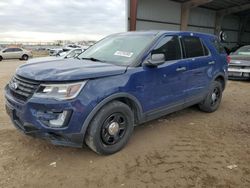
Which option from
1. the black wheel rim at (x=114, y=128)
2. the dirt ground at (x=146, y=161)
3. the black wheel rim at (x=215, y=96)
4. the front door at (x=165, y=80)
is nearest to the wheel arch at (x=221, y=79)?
the black wheel rim at (x=215, y=96)

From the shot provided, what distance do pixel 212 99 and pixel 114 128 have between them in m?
3.15

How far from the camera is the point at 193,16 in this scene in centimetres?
2178

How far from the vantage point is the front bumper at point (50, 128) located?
3.11m

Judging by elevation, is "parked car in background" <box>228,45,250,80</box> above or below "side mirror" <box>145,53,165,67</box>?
below

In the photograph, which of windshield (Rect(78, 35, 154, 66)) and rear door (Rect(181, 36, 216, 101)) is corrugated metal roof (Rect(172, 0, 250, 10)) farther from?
windshield (Rect(78, 35, 154, 66))

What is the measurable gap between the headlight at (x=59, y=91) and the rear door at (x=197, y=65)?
2506mm

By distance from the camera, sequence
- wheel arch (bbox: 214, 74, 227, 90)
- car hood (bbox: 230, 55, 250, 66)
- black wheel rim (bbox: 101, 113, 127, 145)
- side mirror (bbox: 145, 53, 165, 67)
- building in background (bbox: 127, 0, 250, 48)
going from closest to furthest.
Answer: black wheel rim (bbox: 101, 113, 127, 145) → side mirror (bbox: 145, 53, 165, 67) → wheel arch (bbox: 214, 74, 227, 90) → car hood (bbox: 230, 55, 250, 66) → building in background (bbox: 127, 0, 250, 48)

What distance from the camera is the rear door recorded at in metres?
4.88

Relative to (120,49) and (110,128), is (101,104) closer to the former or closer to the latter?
(110,128)

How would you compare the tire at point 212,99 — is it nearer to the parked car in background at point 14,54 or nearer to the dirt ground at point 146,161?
the dirt ground at point 146,161

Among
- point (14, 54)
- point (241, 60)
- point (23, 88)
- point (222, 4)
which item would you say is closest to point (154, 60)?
point (23, 88)

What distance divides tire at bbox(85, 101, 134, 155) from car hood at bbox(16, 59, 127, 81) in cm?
48

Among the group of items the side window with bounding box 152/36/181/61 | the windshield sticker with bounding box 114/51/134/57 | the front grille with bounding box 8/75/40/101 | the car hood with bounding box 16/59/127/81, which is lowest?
the front grille with bounding box 8/75/40/101

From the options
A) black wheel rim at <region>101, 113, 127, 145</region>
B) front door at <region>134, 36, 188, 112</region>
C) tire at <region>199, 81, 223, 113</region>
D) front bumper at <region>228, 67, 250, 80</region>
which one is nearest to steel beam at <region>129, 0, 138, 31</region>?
front bumper at <region>228, 67, 250, 80</region>
